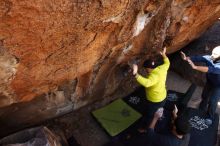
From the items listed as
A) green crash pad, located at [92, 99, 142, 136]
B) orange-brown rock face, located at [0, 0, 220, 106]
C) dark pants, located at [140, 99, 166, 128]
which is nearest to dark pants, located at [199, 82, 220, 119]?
dark pants, located at [140, 99, 166, 128]

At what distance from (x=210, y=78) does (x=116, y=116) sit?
171 centimetres

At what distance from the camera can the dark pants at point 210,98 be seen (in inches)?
208

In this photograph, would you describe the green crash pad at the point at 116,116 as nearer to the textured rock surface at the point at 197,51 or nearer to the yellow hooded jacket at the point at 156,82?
the yellow hooded jacket at the point at 156,82

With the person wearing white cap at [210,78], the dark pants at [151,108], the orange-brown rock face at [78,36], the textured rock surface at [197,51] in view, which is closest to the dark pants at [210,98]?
the person wearing white cap at [210,78]

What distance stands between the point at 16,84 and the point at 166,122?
2.89 meters

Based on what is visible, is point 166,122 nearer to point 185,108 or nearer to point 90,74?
point 185,108

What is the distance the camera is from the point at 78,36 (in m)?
3.30

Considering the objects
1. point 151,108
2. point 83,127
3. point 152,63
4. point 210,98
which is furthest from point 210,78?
point 83,127

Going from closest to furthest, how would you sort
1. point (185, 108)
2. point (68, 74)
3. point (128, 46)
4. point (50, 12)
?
1. point (50, 12)
2. point (68, 74)
3. point (128, 46)
4. point (185, 108)

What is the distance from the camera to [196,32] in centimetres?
598

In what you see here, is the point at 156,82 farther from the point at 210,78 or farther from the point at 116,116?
the point at 116,116

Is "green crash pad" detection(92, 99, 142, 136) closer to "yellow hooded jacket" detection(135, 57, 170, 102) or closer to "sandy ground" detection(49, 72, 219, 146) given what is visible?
"sandy ground" detection(49, 72, 219, 146)

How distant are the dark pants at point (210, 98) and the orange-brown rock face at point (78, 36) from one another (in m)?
1.01

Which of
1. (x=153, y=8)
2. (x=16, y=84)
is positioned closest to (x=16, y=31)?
(x=16, y=84)
